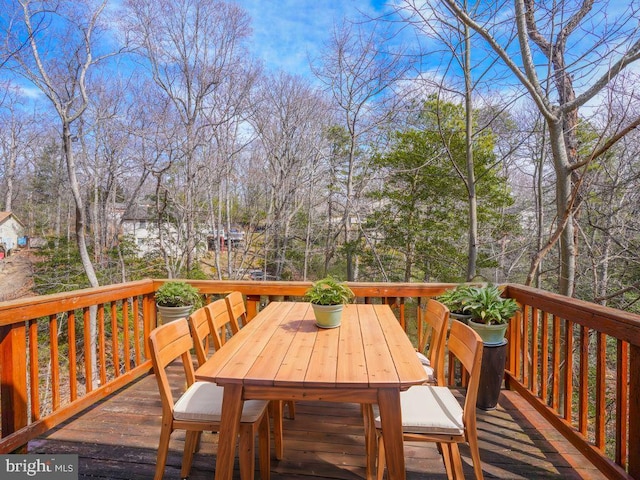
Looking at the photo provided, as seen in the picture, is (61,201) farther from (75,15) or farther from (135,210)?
(75,15)

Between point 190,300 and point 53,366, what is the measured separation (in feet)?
3.50

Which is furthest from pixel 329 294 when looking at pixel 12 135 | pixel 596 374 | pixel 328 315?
pixel 12 135

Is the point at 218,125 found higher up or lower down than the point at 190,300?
higher up

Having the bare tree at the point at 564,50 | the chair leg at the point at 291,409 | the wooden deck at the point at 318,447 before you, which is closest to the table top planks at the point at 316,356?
the chair leg at the point at 291,409

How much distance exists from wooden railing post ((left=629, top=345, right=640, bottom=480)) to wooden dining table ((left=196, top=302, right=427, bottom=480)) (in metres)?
0.97

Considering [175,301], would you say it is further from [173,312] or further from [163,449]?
[163,449]

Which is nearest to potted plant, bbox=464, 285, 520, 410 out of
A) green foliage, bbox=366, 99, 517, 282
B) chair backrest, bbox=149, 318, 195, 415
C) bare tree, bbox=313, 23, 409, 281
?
chair backrest, bbox=149, 318, 195, 415

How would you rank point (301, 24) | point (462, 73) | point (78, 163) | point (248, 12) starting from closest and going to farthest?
point (462, 73) → point (301, 24) → point (248, 12) → point (78, 163)

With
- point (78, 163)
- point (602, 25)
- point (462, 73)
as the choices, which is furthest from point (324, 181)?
point (602, 25)

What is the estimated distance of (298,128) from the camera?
Result: 10070 millimetres

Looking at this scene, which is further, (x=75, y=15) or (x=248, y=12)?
(x=248, y=12)

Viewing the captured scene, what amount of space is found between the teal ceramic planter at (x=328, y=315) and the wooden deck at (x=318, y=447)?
0.70 m

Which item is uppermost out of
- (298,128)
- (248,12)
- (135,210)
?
(248,12)

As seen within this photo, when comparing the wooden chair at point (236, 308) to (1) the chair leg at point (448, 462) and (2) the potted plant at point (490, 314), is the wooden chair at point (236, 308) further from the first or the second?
(2) the potted plant at point (490, 314)
